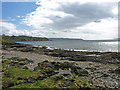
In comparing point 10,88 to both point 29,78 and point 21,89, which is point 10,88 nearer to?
point 21,89

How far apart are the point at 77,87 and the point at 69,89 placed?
4.25 ft

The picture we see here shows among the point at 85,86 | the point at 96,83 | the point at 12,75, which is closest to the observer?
the point at 85,86

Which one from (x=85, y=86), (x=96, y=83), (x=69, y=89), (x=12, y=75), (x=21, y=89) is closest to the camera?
(x=21, y=89)

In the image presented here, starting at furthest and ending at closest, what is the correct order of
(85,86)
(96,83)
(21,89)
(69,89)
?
(96,83) < (85,86) < (69,89) < (21,89)

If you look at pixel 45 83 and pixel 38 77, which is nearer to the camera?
pixel 45 83

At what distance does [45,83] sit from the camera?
47.9 feet

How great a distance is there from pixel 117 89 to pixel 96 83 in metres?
2.90

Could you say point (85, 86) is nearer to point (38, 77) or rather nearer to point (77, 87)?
point (77, 87)

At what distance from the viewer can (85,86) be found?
1423 centimetres

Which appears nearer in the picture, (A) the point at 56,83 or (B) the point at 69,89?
(B) the point at 69,89

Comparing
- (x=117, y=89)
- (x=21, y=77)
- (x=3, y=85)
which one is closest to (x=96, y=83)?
(x=117, y=89)

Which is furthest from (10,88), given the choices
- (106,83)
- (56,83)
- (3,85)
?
(106,83)

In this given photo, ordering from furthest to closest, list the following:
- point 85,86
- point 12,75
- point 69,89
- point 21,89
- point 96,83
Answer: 1. point 12,75
2. point 96,83
3. point 85,86
4. point 69,89
5. point 21,89

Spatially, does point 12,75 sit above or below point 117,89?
above
